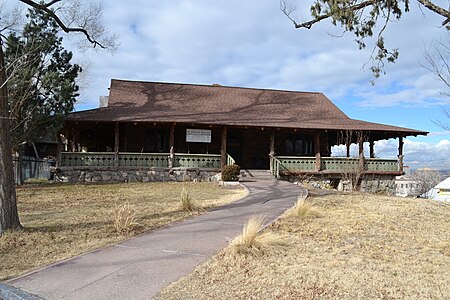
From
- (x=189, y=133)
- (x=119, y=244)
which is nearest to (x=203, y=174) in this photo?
(x=189, y=133)

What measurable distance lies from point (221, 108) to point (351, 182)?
360 inches

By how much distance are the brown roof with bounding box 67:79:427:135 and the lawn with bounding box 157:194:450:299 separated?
12.8m

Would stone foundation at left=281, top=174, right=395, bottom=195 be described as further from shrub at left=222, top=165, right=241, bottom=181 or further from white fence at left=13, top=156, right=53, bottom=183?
white fence at left=13, top=156, right=53, bottom=183

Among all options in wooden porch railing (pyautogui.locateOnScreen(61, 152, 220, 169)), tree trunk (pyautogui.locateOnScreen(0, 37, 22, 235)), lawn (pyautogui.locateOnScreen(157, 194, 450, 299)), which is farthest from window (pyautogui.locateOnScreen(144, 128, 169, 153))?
lawn (pyautogui.locateOnScreen(157, 194, 450, 299))

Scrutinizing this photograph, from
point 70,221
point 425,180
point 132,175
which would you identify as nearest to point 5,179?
point 70,221

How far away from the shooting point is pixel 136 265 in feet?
16.9

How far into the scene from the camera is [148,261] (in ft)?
17.5

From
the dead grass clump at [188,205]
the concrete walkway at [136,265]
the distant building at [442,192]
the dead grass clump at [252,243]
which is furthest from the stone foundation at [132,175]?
the distant building at [442,192]

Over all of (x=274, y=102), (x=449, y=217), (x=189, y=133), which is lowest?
(x=449, y=217)

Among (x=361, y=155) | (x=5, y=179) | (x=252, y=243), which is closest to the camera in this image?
Answer: (x=252, y=243)

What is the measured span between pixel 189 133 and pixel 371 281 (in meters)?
16.9

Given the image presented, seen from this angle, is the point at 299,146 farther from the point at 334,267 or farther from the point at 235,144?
Result: the point at 334,267

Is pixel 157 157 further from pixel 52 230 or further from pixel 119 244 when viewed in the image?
pixel 119 244

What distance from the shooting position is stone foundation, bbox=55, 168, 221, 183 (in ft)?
62.5
